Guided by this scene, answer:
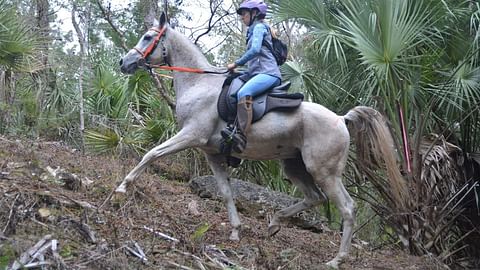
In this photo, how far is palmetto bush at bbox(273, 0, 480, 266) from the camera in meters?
8.77

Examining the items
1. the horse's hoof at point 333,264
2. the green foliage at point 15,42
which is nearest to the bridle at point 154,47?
the horse's hoof at point 333,264

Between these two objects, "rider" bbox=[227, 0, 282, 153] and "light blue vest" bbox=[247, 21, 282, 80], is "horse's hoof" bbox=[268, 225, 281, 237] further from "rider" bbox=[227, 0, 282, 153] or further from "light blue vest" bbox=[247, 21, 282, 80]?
"light blue vest" bbox=[247, 21, 282, 80]

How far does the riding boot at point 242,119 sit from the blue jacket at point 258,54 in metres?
0.39

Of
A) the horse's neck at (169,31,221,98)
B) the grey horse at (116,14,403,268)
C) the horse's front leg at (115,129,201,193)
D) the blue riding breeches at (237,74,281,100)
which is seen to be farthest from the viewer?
the horse's neck at (169,31,221,98)

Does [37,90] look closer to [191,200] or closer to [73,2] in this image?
[191,200]

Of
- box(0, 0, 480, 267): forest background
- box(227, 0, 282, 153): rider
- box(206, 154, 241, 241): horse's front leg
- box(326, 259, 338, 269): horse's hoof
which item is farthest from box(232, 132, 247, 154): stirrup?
box(0, 0, 480, 267): forest background

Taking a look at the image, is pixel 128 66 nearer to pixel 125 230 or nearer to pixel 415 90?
pixel 125 230

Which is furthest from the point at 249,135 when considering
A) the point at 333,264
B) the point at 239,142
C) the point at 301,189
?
the point at 333,264

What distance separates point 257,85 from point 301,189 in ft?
5.03

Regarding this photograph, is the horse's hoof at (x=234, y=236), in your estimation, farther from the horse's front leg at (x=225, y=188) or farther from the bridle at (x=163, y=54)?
the bridle at (x=163, y=54)

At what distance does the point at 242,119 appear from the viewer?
7.02 metres

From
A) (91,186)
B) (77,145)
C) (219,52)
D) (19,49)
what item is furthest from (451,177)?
(219,52)

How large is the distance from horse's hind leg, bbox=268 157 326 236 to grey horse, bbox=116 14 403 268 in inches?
0.7

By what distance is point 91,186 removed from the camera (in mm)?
8062
